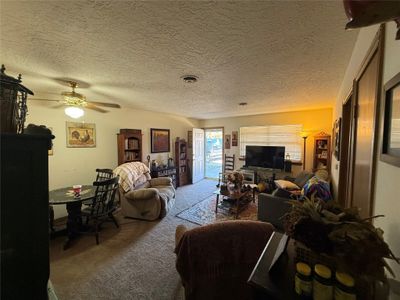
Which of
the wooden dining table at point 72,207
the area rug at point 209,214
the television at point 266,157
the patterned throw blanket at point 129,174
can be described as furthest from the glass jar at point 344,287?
the television at point 266,157

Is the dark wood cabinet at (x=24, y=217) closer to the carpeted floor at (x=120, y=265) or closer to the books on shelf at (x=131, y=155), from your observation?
the carpeted floor at (x=120, y=265)

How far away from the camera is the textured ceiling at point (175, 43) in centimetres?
115

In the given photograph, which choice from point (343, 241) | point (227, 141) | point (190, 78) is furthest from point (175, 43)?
point (227, 141)

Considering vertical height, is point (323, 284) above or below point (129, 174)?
above

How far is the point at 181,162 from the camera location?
601 centimetres

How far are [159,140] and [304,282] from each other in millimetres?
5052

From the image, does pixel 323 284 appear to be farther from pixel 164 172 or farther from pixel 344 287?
pixel 164 172

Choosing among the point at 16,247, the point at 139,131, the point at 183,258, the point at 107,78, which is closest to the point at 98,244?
the point at 183,258

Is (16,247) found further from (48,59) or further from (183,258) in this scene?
(48,59)

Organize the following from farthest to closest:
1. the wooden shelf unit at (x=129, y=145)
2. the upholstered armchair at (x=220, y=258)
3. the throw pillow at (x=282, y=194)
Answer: the wooden shelf unit at (x=129, y=145) → the throw pillow at (x=282, y=194) → the upholstered armchair at (x=220, y=258)

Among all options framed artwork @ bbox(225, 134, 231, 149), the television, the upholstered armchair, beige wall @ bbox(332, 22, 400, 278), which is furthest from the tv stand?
beige wall @ bbox(332, 22, 400, 278)

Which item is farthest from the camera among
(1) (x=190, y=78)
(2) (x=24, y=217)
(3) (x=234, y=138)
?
(3) (x=234, y=138)

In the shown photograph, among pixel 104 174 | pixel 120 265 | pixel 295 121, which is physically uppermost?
pixel 295 121

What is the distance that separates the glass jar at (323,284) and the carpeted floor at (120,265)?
5.40ft
